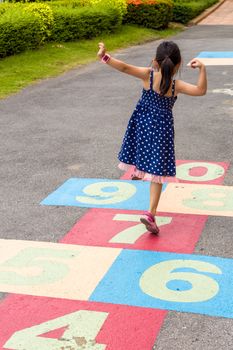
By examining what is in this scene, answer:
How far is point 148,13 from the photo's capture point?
21.3m

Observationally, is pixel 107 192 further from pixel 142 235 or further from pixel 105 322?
pixel 105 322

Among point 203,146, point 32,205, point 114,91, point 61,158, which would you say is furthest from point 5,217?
point 114,91

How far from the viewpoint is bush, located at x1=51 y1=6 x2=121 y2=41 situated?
1717 cm

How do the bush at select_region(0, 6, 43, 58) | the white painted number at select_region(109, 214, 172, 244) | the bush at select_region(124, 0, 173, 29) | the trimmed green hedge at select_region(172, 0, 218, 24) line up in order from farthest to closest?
1. the trimmed green hedge at select_region(172, 0, 218, 24)
2. the bush at select_region(124, 0, 173, 29)
3. the bush at select_region(0, 6, 43, 58)
4. the white painted number at select_region(109, 214, 172, 244)

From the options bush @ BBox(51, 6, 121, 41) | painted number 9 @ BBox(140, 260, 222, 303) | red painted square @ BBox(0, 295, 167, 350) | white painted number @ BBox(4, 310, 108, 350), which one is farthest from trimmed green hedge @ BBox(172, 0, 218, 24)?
white painted number @ BBox(4, 310, 108, 350)

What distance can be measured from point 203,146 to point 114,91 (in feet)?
13.6

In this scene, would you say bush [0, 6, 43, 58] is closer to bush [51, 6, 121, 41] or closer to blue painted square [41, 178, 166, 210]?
bush [51, 6, 121, 41]

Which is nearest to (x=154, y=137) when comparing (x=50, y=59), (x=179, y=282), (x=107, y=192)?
(x=179, y=282)

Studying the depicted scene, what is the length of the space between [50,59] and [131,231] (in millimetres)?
10444

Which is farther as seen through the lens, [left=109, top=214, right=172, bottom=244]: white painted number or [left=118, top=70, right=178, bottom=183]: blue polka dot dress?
[left=109, top=214, right=172, bottom=244]: white painted number

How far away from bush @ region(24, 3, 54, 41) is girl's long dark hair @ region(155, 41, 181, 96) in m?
12.0

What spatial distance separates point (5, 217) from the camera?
562 centimetres

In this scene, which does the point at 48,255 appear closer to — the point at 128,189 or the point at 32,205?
the point at 32,205

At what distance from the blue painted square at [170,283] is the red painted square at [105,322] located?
0.35ft
